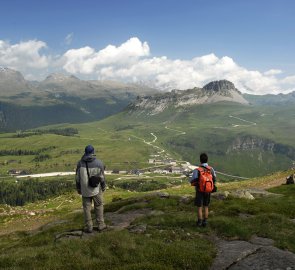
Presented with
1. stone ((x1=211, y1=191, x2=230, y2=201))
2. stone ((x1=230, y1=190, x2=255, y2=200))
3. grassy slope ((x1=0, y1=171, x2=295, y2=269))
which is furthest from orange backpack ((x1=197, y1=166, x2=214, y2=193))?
stone ((x1=230, y1=190, x2=255, y2=200))

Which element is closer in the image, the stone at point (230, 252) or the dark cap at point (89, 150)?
the stone at point (230, 252)

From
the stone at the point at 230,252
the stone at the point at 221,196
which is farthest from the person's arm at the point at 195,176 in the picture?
the stone at the point at 221,196

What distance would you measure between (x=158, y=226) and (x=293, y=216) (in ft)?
43.8

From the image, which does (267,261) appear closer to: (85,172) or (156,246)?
(156,246)

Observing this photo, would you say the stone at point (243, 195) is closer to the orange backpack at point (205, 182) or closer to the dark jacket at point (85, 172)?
the orange backpack at point (205, 182)

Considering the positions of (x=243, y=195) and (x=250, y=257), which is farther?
(x=243, y=195)

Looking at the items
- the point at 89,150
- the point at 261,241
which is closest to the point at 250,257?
the point at 261,241

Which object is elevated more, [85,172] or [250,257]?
[85,172]

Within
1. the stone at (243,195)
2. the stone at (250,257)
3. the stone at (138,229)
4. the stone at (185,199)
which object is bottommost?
the stone at (243,195)

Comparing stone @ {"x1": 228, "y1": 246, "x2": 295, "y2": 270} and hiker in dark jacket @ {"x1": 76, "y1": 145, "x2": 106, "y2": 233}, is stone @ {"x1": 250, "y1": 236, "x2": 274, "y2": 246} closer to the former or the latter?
stone @ {"x1": 228, "y1": 246, "x2": 295, "y2": 270}

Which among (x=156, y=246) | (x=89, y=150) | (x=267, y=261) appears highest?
(x=89, y=150)

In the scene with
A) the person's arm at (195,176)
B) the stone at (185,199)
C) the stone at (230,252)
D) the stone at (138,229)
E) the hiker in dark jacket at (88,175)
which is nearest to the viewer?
the stone at (230,252)

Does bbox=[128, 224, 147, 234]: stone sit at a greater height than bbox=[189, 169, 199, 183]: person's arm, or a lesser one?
lesser

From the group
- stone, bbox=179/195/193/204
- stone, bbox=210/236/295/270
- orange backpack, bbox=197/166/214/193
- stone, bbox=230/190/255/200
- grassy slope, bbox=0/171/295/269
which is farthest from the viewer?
stone, bbox=230/190/255/200
